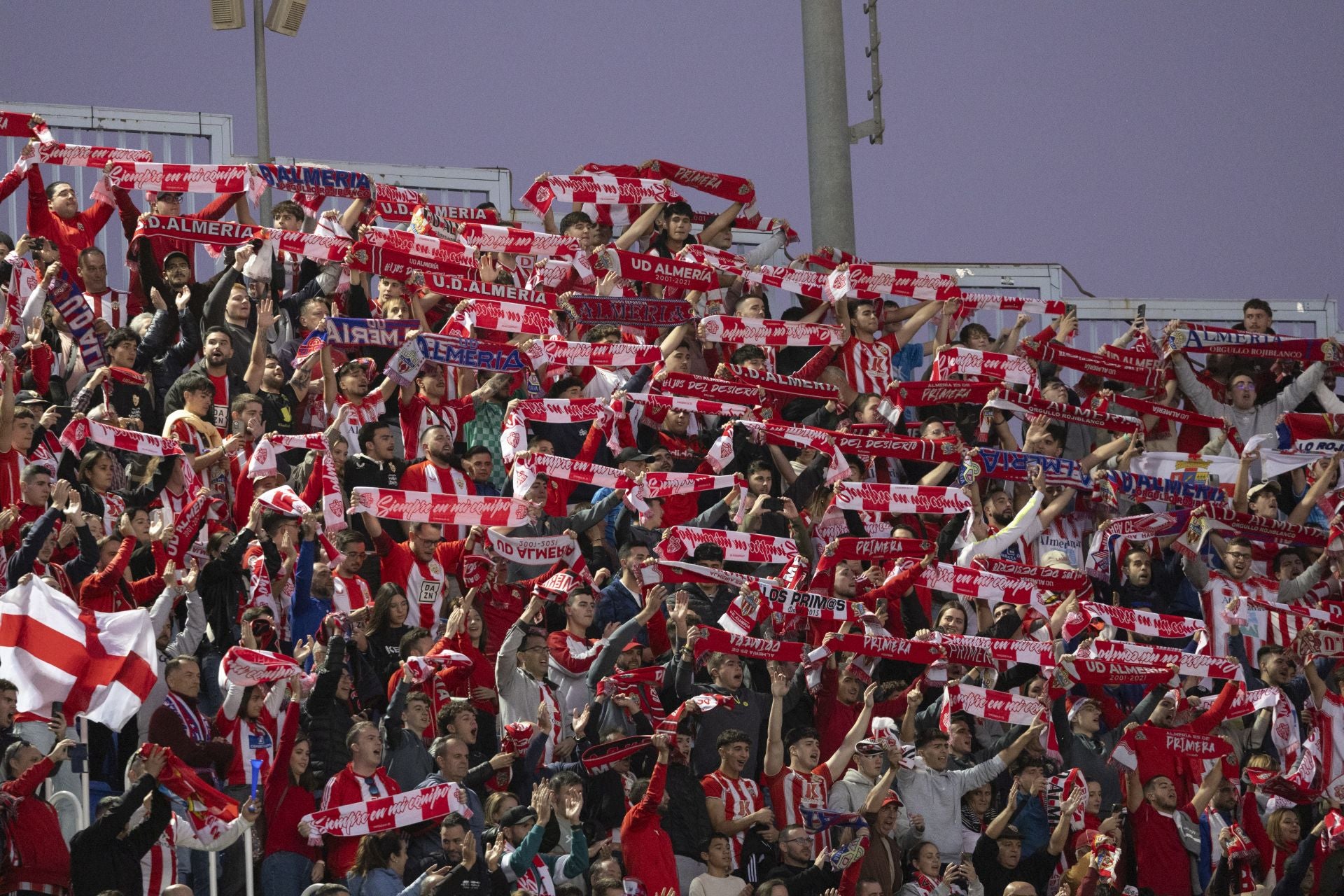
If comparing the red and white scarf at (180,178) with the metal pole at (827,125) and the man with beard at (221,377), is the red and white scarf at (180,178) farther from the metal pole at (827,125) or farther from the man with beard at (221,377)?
the metal pole at (827,125)

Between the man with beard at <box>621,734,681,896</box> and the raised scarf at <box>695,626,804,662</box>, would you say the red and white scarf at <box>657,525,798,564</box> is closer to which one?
the raised scarf at <box>695,626,804,662</box>

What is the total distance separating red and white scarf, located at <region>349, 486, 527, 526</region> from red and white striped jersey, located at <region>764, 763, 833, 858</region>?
225 cm

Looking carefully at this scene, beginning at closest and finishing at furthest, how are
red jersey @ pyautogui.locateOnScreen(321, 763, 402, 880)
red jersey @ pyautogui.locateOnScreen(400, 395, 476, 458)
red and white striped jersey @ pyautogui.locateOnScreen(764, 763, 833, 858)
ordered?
1. red jersey @ pyautogui.locateOnScreen(321, 763, 402, 880)
2. red and white striped jersey @ pyautogui.locateOnScreen(764, 763, 833, 858)
3. red jersey @ pyautogui.locateOnScreen(400, 395, 476, 458)

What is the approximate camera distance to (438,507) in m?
14.3

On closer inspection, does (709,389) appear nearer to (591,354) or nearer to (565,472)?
(591,354)

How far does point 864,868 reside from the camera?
13469mm

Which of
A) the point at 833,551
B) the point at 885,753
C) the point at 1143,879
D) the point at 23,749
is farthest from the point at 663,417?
the point at 23,749

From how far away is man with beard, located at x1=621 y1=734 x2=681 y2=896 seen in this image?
504 inches

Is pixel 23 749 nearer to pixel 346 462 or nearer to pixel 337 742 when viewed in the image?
pixel 337 742

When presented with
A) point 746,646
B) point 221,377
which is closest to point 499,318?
point 221,377

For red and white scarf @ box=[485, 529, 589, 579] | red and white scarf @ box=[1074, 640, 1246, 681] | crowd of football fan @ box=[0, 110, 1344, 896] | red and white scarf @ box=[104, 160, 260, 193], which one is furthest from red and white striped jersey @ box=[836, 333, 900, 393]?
red and white scarf @ box=[104, 160, 260, 193]

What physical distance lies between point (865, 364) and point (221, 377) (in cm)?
480

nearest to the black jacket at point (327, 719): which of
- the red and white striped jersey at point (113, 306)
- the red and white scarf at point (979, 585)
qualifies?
the red and white scarf at point (979, 585)

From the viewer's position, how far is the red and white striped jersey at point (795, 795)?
13680mm
